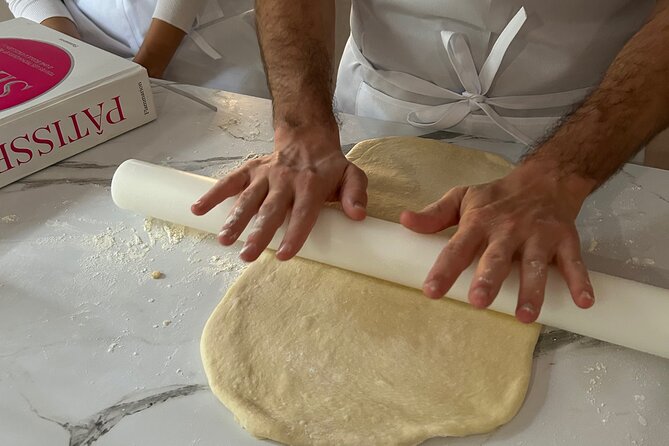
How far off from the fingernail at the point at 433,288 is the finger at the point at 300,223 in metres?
0.18

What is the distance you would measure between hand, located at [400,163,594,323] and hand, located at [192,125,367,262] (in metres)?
0.12

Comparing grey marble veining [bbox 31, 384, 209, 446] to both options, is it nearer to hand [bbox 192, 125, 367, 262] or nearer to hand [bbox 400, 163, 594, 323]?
hand [bbox 192, 125, 367, 262]

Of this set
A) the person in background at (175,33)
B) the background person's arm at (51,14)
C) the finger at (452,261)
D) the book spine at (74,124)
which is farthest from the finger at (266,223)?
the background person's arm at (51,14)

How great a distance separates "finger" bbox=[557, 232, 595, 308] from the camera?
0.67m

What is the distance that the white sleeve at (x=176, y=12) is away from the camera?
4.77 ft

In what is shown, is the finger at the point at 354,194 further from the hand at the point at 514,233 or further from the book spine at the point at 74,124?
the book spine at the point at 74,124

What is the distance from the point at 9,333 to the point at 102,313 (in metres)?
0.11

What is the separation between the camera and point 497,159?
100 centimetres

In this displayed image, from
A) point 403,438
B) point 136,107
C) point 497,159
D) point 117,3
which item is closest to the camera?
point 403,438

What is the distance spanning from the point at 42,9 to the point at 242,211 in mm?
1042

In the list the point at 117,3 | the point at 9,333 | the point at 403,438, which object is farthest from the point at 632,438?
the point at 117,3

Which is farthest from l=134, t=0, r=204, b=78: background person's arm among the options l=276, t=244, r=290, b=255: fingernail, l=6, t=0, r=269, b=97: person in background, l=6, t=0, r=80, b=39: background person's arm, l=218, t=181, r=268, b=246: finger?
l=276, t=244, r=290, b=255: fingernail

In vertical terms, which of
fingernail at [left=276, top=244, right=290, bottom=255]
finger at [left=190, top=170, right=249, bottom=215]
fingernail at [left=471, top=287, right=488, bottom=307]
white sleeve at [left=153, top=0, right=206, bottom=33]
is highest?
white sleeve at [left=153, top=0, right=206, bottom=33]

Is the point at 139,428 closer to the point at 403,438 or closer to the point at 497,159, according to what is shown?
the point at 403,438
